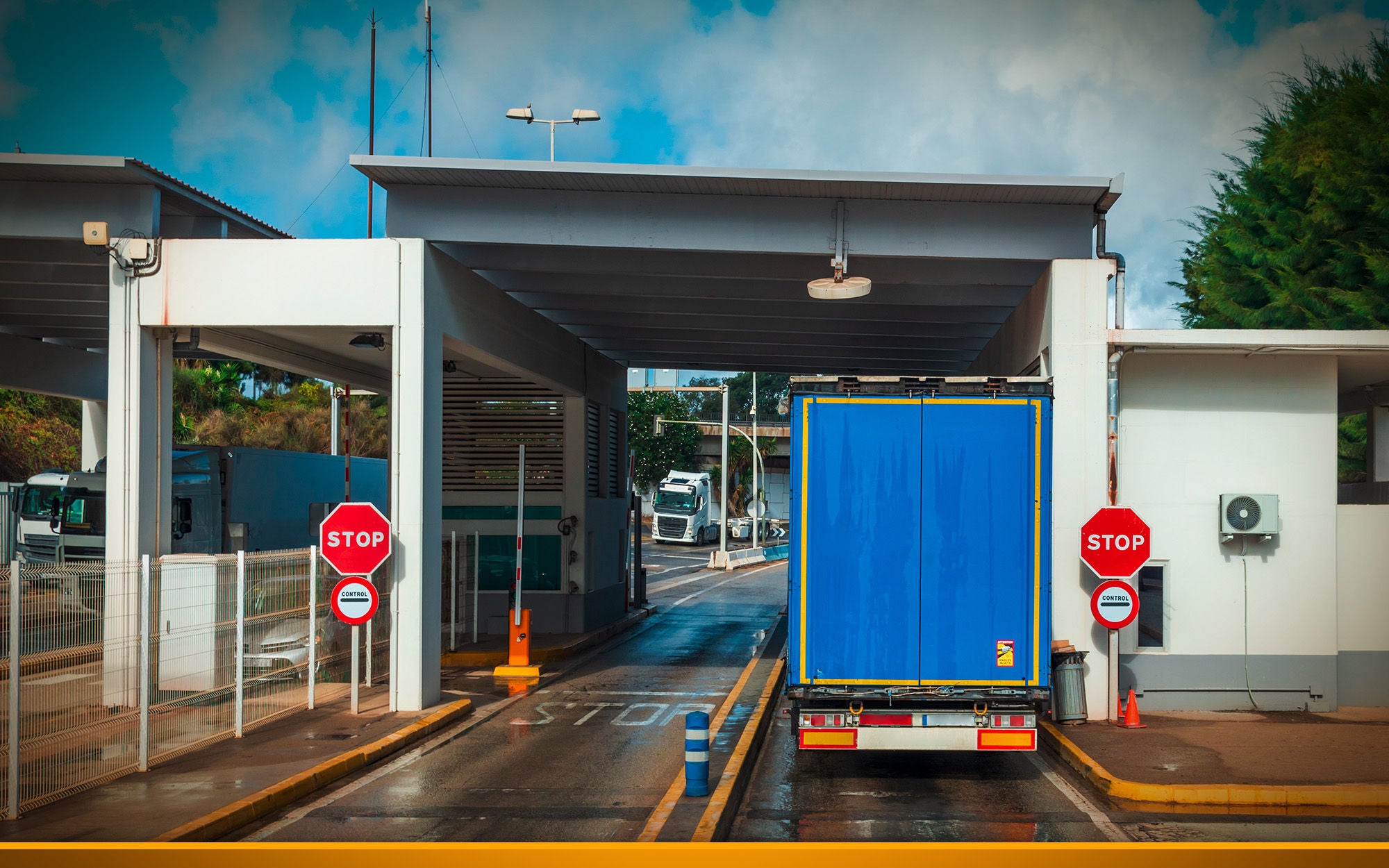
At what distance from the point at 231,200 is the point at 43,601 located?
8.25 metres

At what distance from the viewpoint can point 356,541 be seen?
1326cm

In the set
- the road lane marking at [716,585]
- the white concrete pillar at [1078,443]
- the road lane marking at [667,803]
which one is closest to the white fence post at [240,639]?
the road lane marking at [667,803]

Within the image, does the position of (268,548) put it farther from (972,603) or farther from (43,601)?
(972,603)

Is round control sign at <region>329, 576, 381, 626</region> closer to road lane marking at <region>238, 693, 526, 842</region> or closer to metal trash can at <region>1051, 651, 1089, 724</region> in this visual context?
road lane marking at <region>238, 693, 526, 842</region>

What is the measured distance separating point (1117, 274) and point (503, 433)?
13.2m

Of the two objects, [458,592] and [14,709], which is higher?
[14,709]

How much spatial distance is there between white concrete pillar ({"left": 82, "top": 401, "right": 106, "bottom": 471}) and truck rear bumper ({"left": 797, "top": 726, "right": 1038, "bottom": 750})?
936 inches

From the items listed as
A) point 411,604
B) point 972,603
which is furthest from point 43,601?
point 972,603

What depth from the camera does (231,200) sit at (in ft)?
52.6

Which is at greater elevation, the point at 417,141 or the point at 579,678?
the point at 417,141

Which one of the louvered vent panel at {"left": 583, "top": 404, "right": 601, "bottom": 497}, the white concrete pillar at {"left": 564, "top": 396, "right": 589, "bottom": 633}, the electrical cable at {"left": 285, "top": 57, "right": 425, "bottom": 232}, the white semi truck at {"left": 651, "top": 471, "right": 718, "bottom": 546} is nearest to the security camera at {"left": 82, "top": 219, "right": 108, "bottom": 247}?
the electrical cable at {"left": 285, "top": 57, "right": 425, "bottom": 232}

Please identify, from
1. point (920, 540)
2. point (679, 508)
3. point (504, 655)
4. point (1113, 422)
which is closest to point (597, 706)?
point (504, 655)

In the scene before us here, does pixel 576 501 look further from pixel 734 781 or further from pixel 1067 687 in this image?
pixel 734 781

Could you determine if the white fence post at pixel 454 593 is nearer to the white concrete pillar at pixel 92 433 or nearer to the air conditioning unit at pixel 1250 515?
the air conditioning unit at pixel 1250 515
